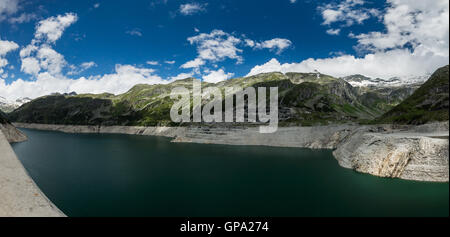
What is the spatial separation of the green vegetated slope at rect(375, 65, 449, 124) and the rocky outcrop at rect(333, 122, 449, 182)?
9.74 meters

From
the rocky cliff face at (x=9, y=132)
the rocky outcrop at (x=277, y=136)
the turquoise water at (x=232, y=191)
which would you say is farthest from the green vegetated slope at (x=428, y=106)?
the rocky cliff face at (x=9, y=132)

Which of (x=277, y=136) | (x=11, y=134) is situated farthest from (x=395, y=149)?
(x=11, y=134)

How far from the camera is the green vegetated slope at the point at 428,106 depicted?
4866 centimetres

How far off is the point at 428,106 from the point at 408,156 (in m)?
35.5

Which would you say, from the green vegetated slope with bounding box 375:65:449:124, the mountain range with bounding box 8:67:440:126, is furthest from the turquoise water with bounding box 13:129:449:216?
the mountain range with bounding box 8:67:440:126

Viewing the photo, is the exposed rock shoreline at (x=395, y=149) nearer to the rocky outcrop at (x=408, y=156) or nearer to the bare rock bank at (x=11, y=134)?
the rocky outcrop at (x=408, y=156)

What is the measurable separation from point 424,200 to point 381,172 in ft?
41.6

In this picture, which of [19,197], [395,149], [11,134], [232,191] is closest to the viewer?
[19,197]

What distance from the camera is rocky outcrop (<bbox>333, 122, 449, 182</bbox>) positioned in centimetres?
3103

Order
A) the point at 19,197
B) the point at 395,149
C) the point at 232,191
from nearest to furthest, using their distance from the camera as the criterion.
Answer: the point at 19,197 < the point at 232,191 < the point at 395,149

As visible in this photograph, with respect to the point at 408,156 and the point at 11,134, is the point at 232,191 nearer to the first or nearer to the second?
the point at 408,156

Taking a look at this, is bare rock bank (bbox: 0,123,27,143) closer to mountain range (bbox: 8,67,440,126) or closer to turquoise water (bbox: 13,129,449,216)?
turquoise water (bbox: 13,129,449,216)

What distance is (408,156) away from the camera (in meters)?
33.8

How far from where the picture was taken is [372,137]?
39.9 metres
